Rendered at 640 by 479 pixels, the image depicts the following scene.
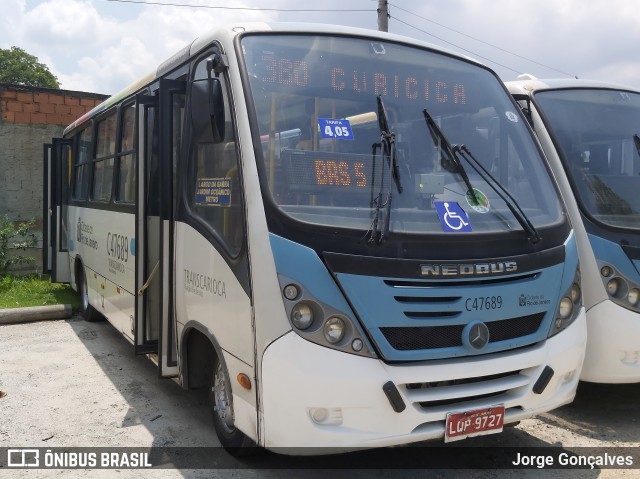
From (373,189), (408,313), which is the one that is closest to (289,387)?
(408,313)

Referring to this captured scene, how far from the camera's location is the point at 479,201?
4070mm

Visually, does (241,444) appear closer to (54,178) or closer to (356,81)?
(356,81)

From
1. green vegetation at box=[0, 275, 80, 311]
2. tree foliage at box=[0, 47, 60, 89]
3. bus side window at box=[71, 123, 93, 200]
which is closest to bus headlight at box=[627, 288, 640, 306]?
bus side window at box=[71, 123, 93, 200]

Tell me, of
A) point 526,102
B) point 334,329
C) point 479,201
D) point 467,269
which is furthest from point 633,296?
point 334,329

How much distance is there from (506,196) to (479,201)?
0.19 metres

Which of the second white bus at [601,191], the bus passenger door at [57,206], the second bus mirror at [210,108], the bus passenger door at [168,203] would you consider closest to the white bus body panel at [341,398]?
the second bus mirror at [210,108]

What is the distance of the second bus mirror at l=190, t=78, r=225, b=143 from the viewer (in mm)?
3949

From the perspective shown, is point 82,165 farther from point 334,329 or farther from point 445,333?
point 445,333

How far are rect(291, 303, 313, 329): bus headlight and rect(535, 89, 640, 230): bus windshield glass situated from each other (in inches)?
107

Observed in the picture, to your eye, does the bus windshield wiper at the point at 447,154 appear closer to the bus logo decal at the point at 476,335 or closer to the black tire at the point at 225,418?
the bus logo decal at the point at 476,335

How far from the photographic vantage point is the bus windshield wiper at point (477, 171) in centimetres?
403

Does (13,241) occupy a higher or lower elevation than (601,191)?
lower

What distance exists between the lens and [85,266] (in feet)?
26.9

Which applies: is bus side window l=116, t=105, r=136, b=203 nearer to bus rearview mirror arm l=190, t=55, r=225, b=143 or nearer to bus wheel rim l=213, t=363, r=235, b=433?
bus rearview mirror arm l=190, t=55, r=225, b=143
